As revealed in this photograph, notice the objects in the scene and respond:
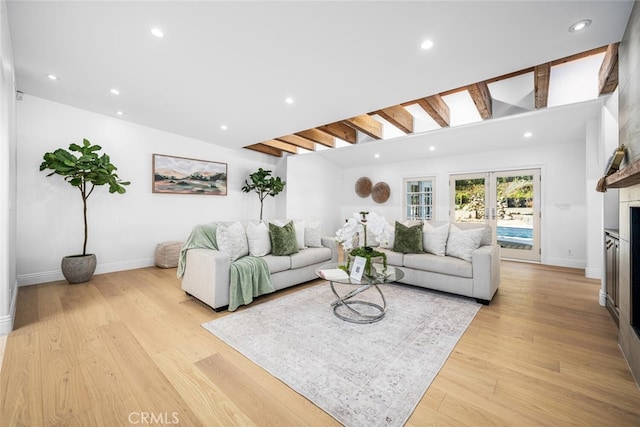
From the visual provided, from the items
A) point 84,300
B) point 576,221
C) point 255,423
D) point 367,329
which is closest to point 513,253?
point 576,221

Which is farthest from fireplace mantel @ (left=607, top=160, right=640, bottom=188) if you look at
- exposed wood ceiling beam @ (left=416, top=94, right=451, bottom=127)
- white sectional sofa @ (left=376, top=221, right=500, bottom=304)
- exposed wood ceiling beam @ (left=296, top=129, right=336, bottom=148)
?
exposed wood ceiling beam @ (left=296, top=129, right=336, bottom=148)

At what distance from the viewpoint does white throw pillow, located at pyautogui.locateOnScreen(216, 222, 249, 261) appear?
2.88m

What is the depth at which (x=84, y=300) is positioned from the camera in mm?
2910

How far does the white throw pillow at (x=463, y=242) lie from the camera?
122 inches

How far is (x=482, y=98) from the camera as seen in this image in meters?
3.32

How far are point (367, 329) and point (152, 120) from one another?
14.8ft

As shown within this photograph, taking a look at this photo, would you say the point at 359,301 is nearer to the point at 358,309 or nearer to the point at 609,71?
the point at 358,309

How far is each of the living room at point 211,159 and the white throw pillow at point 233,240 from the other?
169cm

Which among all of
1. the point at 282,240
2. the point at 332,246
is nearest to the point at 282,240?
the point at 282,240

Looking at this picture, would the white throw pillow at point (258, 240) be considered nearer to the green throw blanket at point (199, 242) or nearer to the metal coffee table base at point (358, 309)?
the green throw blanket at point (199, 242)

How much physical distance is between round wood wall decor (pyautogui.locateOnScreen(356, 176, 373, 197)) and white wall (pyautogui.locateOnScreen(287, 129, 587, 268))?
18 centimetres

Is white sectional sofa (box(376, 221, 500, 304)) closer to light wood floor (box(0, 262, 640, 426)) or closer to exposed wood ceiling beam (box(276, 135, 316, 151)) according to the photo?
light wood floor (box(0, 262, 640, 426))
